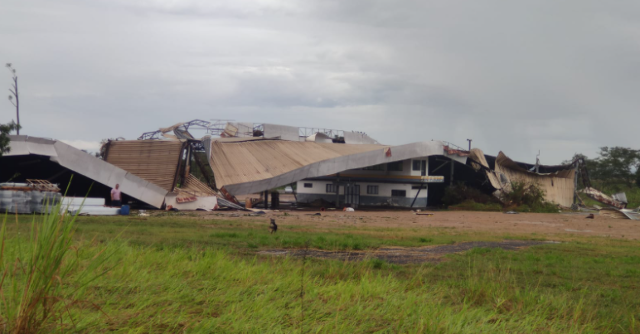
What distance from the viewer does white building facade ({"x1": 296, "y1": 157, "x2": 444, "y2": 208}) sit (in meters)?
42.4

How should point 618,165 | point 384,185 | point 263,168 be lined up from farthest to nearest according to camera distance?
1. point 618,165
2. point 384,185
3. point 263,168

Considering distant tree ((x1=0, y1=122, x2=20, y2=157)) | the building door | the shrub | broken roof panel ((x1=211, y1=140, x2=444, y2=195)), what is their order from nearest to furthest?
1. the shrub
2. distant tree ((x1=0, y1=122, x2=20, y2=157))
3. broken roof panel ((x1=211, y1=140, x2=444, y2=195))
4. the building door

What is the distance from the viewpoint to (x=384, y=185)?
143ft

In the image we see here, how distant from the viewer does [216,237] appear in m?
15.1

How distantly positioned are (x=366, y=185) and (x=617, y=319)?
3740 cm

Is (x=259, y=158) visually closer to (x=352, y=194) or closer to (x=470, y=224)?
(x=352, y=194)

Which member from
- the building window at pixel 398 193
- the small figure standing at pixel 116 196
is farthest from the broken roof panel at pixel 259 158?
the small figure standing at pixel 116 196

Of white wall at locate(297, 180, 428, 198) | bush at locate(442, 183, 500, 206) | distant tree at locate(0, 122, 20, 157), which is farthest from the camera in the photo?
bush at locate(442, 183, 500, 206)

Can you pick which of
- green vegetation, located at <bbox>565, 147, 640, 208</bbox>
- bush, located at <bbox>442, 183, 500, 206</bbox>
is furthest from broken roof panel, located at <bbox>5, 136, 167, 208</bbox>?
green vegetation, located at <bbox>565, 147, 640, 208</bbox>

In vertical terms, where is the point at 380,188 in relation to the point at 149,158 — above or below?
below

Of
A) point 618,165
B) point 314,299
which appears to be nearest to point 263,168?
point 314,299

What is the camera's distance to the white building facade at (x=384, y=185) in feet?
139

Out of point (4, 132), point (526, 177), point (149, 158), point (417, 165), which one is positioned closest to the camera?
point (4, 132)

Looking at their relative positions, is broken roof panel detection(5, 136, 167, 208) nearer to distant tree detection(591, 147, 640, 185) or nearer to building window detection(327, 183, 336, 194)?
building window detection(327, 183, 336, 194)
